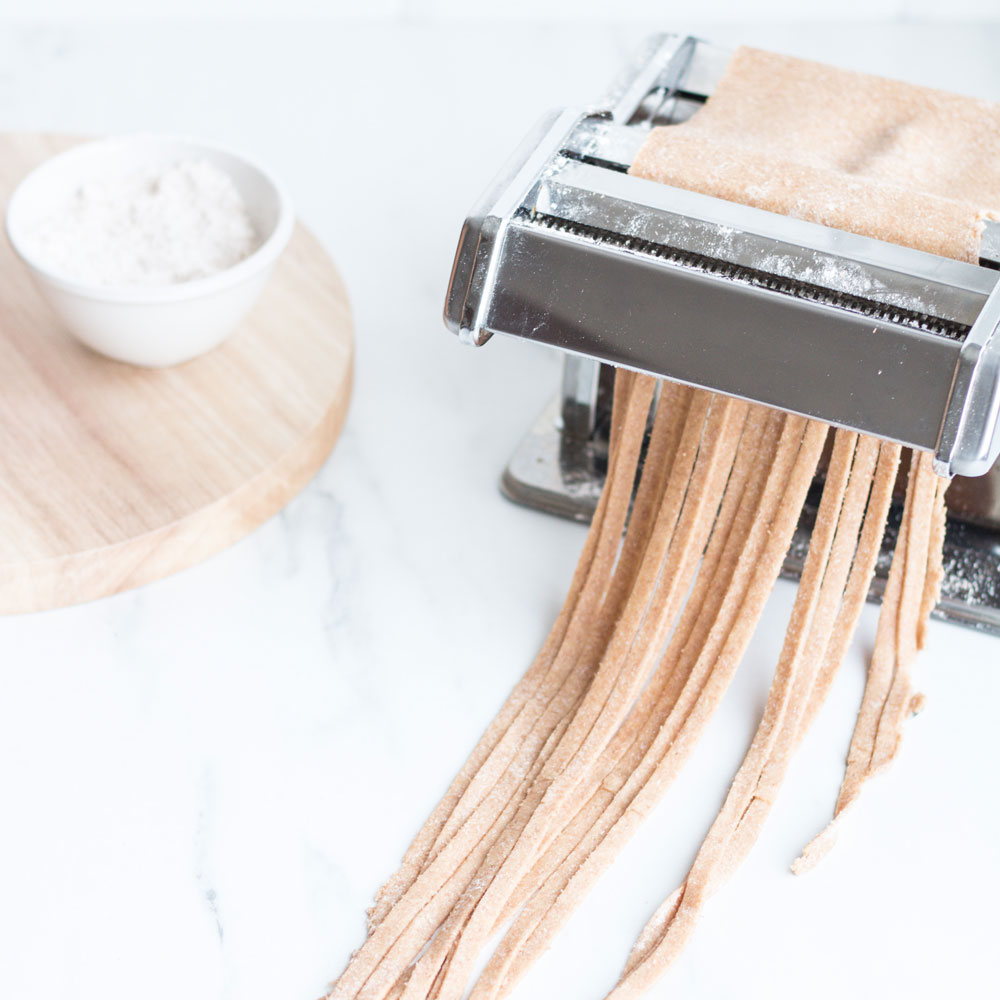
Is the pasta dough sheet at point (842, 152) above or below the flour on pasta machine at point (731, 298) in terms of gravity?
above

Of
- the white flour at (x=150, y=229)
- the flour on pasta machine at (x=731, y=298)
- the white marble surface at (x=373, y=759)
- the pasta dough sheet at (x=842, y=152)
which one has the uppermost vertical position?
the pasta dough sheet at (x=842, y=152)

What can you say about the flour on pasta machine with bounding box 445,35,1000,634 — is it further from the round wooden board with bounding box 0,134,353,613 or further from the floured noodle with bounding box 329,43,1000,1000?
the round wooden board with bounding box 0,134,353,613

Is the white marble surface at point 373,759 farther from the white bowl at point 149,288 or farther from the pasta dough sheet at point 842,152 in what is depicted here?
the pasta dough sheet at point 842,152

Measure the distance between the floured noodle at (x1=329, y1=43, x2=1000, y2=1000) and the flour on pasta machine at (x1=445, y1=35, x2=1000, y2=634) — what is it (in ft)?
0.12

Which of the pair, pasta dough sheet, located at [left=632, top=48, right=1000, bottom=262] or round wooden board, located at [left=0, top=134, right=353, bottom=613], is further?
round wooden board, located at [left=0, top=134, right=353, bottom=613]

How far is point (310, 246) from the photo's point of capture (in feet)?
3.34

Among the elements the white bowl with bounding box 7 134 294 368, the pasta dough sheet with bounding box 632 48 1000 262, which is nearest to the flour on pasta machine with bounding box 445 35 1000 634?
the pasta dough sheet with bounding box 632 48 1000 262

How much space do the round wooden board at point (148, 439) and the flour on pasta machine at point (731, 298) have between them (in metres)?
0.25

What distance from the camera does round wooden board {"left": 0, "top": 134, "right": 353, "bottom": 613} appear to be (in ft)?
2.60

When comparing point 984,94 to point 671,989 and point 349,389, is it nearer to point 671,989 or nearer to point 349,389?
point 349,389

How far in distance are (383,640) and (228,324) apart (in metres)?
0.26

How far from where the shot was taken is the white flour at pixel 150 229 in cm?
83

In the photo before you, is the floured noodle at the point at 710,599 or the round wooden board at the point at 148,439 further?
the round wooden board at the point at 148,439

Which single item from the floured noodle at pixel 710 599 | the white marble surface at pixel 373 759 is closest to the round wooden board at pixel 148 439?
the white marble surface at pixel 373 759
